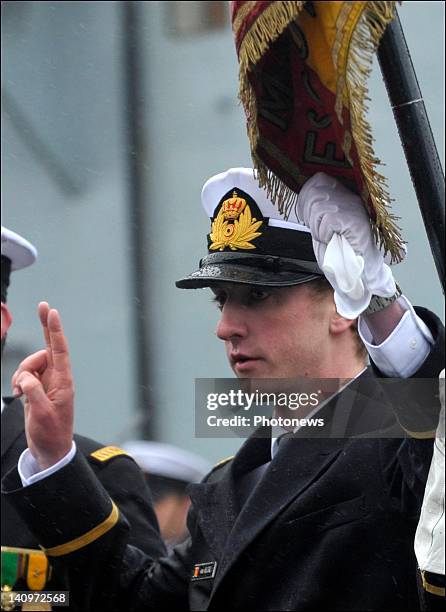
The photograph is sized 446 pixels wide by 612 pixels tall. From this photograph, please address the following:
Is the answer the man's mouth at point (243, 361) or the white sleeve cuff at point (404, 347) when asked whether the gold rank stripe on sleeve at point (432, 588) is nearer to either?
the white sleeve cuff at point (404, 347)

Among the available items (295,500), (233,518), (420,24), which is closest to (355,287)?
(295,500)

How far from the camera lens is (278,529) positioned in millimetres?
2859

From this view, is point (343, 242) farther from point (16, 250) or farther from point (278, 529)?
point (16, 250)

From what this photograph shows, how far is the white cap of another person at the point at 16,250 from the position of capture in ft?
14.1

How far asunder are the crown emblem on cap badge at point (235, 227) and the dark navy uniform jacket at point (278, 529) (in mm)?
461

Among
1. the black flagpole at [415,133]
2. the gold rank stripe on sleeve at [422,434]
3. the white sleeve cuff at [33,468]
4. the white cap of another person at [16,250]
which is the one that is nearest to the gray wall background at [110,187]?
the white cap of another person at [16,250]

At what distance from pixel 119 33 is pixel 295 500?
151 inches

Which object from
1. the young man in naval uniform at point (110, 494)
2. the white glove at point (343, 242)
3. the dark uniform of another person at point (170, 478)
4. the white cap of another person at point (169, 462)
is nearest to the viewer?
the white glove at point (343, 242)

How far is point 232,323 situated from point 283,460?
1.13ft

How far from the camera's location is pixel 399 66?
1977 mm

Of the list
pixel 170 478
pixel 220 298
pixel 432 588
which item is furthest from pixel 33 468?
pixel 170 478

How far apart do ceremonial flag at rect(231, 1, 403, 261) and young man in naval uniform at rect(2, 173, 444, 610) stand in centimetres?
5

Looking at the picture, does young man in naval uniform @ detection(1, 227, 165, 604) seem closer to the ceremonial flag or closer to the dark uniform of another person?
the dark uniform of another person

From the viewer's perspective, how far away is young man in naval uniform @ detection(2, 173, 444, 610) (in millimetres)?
2391
